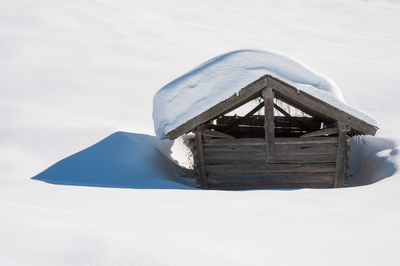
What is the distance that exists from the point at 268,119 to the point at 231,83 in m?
0.90

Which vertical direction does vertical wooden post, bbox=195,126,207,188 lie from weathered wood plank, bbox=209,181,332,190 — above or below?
above

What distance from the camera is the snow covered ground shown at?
493 centimetres

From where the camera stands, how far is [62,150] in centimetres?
1040

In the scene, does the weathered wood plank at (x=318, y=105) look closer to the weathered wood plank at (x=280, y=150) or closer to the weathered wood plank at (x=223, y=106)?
the weathered wood plank at (x=223, y=106)

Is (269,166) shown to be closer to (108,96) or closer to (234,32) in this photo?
(108,96)

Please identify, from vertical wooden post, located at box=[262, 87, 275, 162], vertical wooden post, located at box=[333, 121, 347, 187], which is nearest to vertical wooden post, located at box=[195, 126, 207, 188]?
vertical wooden post, located at box=[262, 87, 275, 162]

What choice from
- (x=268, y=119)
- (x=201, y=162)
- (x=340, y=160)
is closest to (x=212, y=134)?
(x=201, y=162)

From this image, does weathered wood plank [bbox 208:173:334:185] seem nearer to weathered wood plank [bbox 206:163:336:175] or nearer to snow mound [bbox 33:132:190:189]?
weathered wood plank [bbox 206:163:336:175]

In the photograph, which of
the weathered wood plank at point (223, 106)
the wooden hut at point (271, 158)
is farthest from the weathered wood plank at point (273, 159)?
the weathered wood plank at point (223, 106)

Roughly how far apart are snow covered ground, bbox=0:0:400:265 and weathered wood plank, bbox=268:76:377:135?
2.90 ft

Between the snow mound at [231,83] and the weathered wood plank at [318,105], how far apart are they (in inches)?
2.7

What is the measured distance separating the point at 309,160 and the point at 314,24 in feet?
71.1

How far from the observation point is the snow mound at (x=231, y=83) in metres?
8.77

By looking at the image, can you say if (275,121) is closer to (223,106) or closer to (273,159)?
(273,159)
